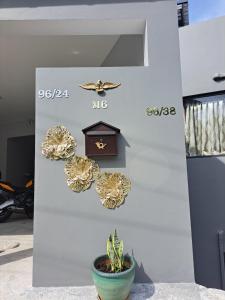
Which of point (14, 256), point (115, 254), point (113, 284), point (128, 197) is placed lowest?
point (14, 256)

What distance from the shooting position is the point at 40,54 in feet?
14.4

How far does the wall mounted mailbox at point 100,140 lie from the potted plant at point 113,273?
815mm

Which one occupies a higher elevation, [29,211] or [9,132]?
[9,132]

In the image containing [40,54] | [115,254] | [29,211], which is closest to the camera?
[115,254]

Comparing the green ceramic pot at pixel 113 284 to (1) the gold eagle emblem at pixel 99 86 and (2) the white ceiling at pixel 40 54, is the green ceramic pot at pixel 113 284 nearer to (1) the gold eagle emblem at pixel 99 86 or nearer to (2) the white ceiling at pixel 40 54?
(1) the gold eagle emblem at pixel 99 86

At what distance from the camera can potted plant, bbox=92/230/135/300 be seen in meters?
2.04

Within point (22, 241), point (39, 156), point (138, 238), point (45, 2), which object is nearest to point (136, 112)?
point (39, 156)

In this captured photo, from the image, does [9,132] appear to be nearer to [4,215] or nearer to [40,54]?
[4,215]

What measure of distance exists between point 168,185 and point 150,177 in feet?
0.63

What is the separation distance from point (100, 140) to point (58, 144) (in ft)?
1.35

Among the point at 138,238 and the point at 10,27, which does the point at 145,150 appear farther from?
the point at 10,27

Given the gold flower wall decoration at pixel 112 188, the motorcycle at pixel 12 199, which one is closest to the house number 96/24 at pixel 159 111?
the gold flower wall decoration at pixel 112 188

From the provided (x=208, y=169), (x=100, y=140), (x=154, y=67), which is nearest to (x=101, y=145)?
(x=100, y=140)

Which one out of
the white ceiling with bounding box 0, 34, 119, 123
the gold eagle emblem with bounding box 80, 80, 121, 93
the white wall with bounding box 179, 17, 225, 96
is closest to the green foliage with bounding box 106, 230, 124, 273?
the gold eagle emblem with bounding box 80, 80, 121, 93
